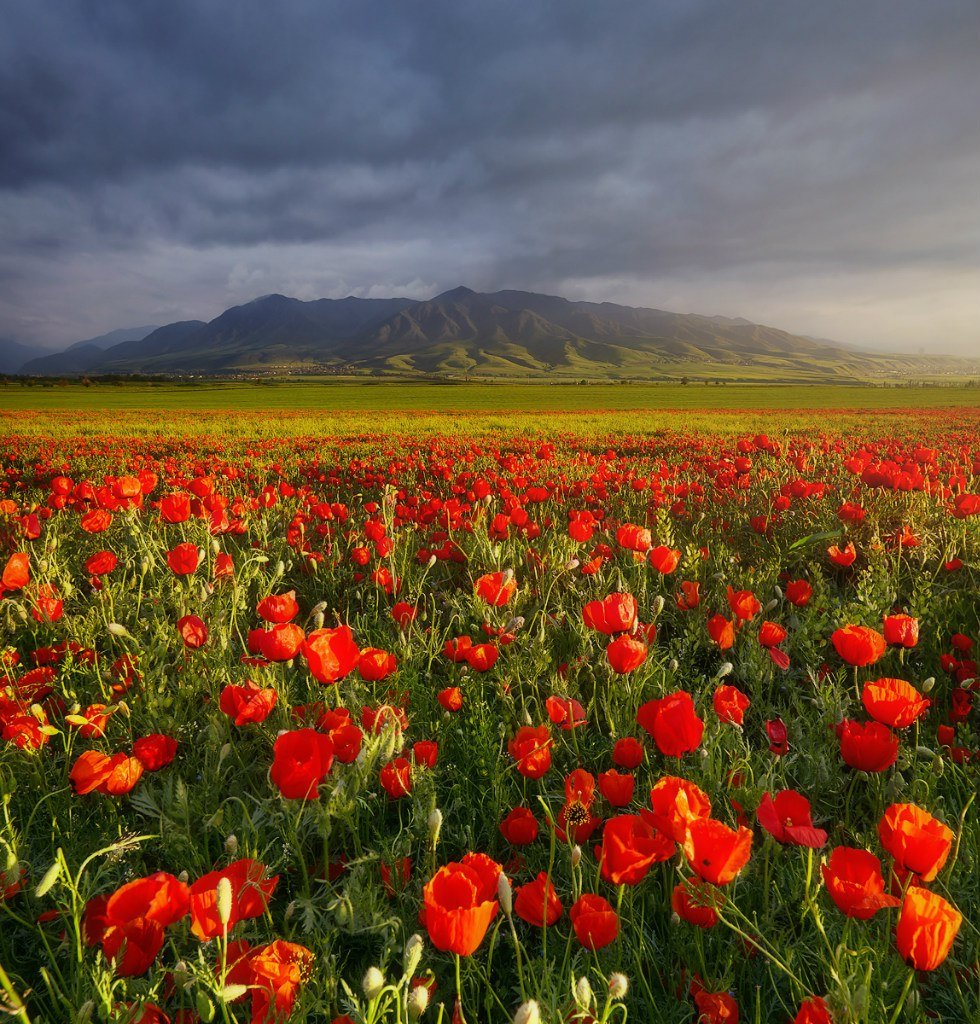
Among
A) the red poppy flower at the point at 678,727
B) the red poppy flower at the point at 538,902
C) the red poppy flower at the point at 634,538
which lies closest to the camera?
the red poppy flower at the point at 538,902

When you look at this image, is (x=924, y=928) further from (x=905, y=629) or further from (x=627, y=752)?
(x=905, y=629)

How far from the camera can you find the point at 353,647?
6.00 feet

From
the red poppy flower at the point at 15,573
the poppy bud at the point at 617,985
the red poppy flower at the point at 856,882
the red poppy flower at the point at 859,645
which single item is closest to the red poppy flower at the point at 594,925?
the poppy bud at the point at 617,985

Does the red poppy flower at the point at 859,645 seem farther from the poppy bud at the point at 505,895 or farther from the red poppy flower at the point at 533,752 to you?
the poppy bud at the point at 505,895

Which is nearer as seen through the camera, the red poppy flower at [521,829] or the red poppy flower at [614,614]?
the red poppy flower at [521,829]

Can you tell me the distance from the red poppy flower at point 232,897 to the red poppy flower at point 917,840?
1256 millimetres

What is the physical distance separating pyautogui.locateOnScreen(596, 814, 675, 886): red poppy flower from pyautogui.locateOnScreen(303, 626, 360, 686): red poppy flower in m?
0.89

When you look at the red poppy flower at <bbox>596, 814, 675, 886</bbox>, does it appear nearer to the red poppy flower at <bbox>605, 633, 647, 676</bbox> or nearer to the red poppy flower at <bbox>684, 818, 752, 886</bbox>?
the red poppy flower at <bbox>684, 818, 752, 886</bbox>

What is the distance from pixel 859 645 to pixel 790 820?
0.82 metres

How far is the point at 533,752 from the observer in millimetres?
1712

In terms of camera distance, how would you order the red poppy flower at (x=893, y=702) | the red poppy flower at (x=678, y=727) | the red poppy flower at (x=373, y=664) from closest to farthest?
the red poppy flower at (x=678, y=727) → the red poppy flower at (x=893, y=702) → the red poppy flower at (x=373, y=664)

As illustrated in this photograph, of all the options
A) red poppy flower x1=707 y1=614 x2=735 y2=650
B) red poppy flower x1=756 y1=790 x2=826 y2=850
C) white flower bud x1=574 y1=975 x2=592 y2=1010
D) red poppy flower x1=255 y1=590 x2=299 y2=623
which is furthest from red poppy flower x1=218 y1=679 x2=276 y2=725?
red poppy flower x1=707 y1=614 x2=735 y2=650

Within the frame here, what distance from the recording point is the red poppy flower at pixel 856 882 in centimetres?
113

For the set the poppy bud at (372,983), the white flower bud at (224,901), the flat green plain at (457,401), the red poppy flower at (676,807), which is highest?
the flat green plain at (457,401)
